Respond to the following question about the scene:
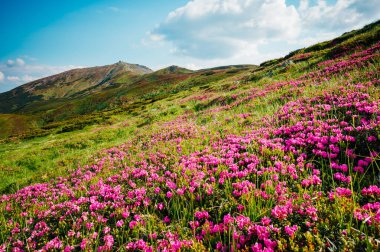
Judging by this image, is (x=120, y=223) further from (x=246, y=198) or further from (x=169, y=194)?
(x=246, y=198)

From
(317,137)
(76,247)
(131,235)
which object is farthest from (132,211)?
(317,137)

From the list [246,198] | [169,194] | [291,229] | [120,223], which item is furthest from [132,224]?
[291,229]

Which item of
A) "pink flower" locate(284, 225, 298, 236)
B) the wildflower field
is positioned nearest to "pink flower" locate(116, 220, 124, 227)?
the wildflower field

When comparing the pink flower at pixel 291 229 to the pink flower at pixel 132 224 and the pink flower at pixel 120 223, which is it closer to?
the pink flower at pixel 132 224

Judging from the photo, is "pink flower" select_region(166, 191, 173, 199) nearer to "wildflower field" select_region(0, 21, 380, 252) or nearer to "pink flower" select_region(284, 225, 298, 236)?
"wildflower field" select_region(0, 21, 380, 252)

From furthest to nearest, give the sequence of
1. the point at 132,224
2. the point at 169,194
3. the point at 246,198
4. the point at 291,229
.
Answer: the point at 169,194
the point at 132,224
the point at 246,198
the point at 291,229

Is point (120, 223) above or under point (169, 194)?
under

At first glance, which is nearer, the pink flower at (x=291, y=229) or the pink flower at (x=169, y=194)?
the pink flower at (x=291, y=229)

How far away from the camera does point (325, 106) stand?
848cm

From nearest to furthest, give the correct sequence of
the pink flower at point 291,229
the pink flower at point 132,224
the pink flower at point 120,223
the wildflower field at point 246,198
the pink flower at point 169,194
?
the pink flower at point 291,229, the wildflower field at point 246,198, the pink flower at point 132,224, the pink flower at point 120,223, the pink flower at point 169,194

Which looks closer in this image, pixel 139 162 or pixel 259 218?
pixel 259 218

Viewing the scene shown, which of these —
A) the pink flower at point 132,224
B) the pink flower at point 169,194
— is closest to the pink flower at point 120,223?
the pink flower at point 132,224

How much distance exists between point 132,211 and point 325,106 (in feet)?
25.6

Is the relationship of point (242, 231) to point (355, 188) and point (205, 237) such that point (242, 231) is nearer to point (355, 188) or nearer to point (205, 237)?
point (205, 237)
